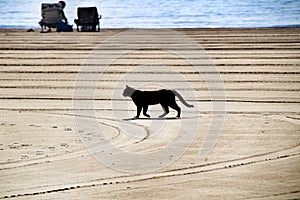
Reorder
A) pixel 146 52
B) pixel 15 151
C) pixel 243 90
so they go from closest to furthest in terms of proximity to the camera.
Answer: pixel 15 151 → pixel 243 90 → pixel 146 52

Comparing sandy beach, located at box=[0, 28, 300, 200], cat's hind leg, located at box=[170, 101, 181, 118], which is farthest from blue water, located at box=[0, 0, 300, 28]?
cat's hind leg, located at box=[170, 101, 181, 118]

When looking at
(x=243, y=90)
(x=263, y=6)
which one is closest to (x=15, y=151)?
(x=243, y=90)

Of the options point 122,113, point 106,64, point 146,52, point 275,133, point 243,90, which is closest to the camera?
point 275,133

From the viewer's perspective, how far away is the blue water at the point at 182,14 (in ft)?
103

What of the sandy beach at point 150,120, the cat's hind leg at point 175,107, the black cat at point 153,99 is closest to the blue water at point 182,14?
the sandy beach at point 150,120

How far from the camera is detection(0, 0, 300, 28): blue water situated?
31.4 meters

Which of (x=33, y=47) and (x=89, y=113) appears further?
(x=33, y=47)

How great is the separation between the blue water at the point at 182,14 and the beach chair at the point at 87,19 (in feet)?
11.8

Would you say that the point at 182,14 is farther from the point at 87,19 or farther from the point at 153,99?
the point at 153,99

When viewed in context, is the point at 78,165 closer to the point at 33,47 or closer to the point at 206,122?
the point at 206,122

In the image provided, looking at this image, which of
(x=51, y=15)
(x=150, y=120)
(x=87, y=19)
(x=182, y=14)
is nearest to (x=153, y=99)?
(x=150, y=120)

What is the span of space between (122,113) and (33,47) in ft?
31.5

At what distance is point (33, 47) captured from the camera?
20812 mm

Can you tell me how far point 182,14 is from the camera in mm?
38156
